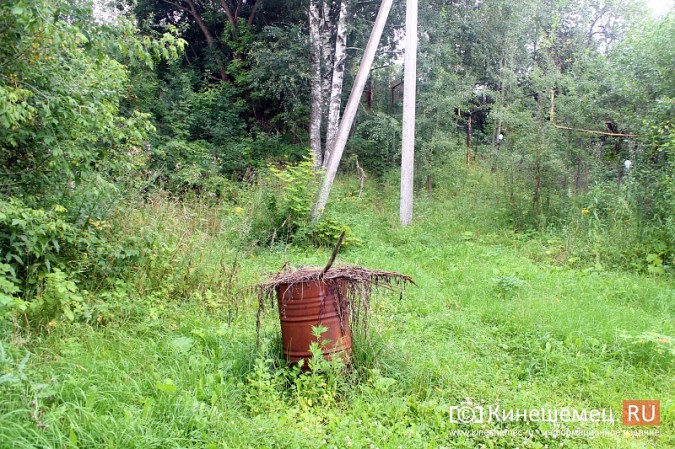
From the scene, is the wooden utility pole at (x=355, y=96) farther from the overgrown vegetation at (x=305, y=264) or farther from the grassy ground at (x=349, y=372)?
the grassy ground at (x=349, y=372)

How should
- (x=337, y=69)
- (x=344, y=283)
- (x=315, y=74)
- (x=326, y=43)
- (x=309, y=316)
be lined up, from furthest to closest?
1. (x=326, y=43)
2. (x=315, y=74)
3. (x=337, y=69)
4. (x=344, y=283)
5. (x=309, y=316)

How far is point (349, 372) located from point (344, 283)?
0.64 metres

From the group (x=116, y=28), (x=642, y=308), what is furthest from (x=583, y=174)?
(x=116, y=28)

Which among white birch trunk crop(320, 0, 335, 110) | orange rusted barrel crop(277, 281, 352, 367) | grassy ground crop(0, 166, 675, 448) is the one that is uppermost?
white birch trunk crop(320, 0, 335, 110)

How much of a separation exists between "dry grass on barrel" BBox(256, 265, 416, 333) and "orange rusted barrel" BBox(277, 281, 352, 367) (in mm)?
22

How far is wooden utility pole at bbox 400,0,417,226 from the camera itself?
9086 millimetres

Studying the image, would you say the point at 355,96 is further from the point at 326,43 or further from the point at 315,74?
the point at 326,43

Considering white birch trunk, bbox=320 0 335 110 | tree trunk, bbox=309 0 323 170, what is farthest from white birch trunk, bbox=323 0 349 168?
white birch trunk, bbox=320 0 335 110

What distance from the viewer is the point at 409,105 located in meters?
9.20

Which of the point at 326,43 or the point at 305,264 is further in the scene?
the point at 326,43

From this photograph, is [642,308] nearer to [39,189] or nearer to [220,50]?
[39,189]

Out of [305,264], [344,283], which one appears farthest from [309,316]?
[305,264]

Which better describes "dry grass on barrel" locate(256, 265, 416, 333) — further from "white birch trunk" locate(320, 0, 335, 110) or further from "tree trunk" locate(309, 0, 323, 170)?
"white birch trunk" locate(320, 0, 335, 110)

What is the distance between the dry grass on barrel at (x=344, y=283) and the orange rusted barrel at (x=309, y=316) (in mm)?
22
